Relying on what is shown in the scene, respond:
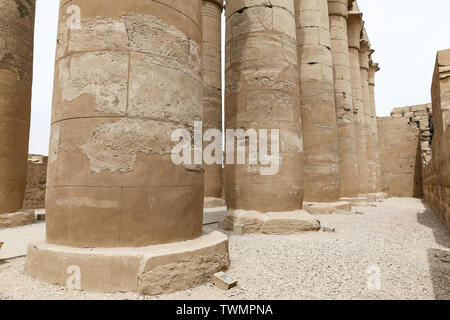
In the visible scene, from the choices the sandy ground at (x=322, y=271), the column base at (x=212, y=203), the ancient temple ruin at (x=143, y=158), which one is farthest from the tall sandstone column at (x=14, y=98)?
the column base at (x=212, y=203)

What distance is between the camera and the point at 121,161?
107 inches

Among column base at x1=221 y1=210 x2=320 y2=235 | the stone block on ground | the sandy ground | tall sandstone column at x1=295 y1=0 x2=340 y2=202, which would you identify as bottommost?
the sandy ground

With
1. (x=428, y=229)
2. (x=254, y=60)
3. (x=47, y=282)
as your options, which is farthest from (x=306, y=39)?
(x=47, y=282)

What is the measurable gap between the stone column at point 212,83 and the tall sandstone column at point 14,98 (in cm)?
683

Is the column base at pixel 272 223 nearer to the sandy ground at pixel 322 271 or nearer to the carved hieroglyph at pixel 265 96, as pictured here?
the carved hieroglyph at pixel 265 96

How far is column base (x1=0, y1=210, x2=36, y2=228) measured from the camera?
6637 millimetres

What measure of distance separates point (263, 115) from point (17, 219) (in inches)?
255

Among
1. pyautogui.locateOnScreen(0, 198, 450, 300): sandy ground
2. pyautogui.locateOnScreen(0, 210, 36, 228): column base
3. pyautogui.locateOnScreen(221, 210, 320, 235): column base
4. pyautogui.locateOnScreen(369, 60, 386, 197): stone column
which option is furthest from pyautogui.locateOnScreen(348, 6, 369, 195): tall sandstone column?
pyautogui.locateOnScreen(0, 210, 36, 228): column base

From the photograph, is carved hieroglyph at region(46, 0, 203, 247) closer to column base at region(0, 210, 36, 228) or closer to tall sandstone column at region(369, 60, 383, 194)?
column base at region(0, 210, 36, 228)

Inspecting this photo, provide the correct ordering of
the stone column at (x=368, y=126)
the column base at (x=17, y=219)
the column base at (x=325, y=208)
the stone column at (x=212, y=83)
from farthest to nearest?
1. the stone column at (x=368, y=126)
2. the stone column at (x=212, y=83)
3. the column base at (x=325, y=208)
4. the column base at (x=17, y=219)

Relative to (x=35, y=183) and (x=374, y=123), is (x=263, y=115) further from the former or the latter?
(x=374, y=123)

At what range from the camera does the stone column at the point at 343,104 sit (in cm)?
1212

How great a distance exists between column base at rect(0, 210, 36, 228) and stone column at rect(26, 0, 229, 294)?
494cm

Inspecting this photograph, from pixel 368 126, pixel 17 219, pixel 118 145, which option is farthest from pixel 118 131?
pixel 368 126
